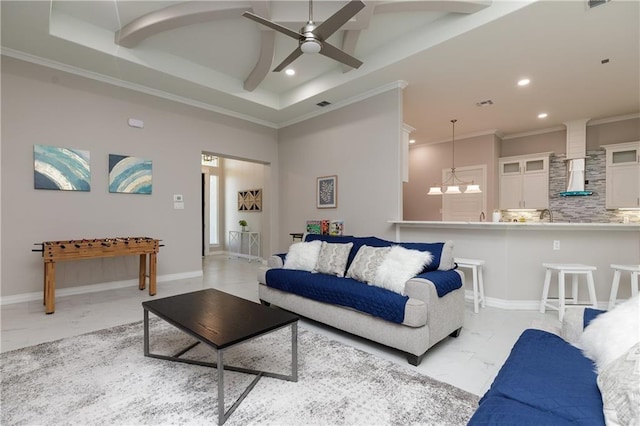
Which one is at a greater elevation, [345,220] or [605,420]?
[345,220]

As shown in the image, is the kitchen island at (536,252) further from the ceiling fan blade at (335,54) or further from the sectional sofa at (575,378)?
the ceiling fan blade at (335,54)

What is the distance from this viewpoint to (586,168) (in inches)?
238

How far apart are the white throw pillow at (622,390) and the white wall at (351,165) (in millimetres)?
3466

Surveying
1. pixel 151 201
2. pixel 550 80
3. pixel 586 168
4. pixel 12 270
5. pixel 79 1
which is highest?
pixel 79 1

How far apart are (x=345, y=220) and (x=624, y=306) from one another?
3.97 m

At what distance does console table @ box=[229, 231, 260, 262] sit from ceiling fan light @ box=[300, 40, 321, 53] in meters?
5.25

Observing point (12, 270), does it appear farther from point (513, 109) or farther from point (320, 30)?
point (513, 109)

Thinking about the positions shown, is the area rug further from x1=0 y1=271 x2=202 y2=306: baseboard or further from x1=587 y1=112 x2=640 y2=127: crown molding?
x1=587 y1=112 x2=640 y2=127: crown molding

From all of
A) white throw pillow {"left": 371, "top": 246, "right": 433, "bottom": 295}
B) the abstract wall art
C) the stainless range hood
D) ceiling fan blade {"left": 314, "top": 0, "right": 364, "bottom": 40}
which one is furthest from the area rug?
the stainless range hood

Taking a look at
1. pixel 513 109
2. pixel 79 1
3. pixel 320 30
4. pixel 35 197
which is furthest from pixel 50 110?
pixel 513 109

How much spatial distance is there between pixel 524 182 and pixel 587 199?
1.13 metres

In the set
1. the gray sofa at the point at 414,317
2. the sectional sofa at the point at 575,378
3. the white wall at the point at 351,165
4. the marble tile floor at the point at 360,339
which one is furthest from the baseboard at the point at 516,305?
the sectional sofa at the point at 575,378

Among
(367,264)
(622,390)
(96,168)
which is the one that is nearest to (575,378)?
(622,390)

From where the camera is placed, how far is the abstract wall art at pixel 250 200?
7.54 metres
